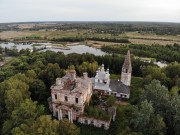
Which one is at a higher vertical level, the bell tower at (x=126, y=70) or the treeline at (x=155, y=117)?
the bell tower at (x=126, y=70)

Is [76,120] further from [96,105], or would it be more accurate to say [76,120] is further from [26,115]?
[26,115]

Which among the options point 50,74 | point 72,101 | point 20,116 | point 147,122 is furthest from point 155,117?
point 50,74

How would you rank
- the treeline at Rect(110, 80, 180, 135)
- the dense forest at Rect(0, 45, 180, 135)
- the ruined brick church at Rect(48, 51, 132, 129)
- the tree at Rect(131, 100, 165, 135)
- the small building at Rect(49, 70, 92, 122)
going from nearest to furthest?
1. the tree at Rect(131, 100, 165, 135)
2. the treeline at Rect(110, 80, 180, 135)
3. the dense forest at Rect(0, 45, 180, 135)
4. the ruined brick church at Rect(48, 51, 132, 129)
5. the small building at Rect(49, 70, 92, 122)

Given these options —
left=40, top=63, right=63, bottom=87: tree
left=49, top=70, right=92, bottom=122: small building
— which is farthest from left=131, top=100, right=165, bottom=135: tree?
left=40, top=63, right=63, bottom=87: tree

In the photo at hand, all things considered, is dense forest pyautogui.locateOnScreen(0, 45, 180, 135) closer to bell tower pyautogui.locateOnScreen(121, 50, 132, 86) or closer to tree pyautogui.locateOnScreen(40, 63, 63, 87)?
tree pyautogui.locateOnScreen(40, 63, 63, 87)

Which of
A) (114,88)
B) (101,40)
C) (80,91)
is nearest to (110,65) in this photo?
(114,88)

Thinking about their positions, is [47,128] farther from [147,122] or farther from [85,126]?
[147,122]

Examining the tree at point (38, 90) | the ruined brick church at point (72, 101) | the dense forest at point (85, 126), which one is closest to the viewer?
the dense forest at point (85, 126)

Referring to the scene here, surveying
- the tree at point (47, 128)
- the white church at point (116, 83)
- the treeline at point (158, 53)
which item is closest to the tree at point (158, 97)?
the white church at point (116, 83)

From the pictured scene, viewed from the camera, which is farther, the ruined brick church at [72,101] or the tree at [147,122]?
the ruined brick church at [72,101]

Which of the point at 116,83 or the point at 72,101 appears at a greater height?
the point at 116,83

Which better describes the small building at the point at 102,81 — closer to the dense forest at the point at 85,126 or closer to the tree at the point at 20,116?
the dense forest at the point at 85,126
